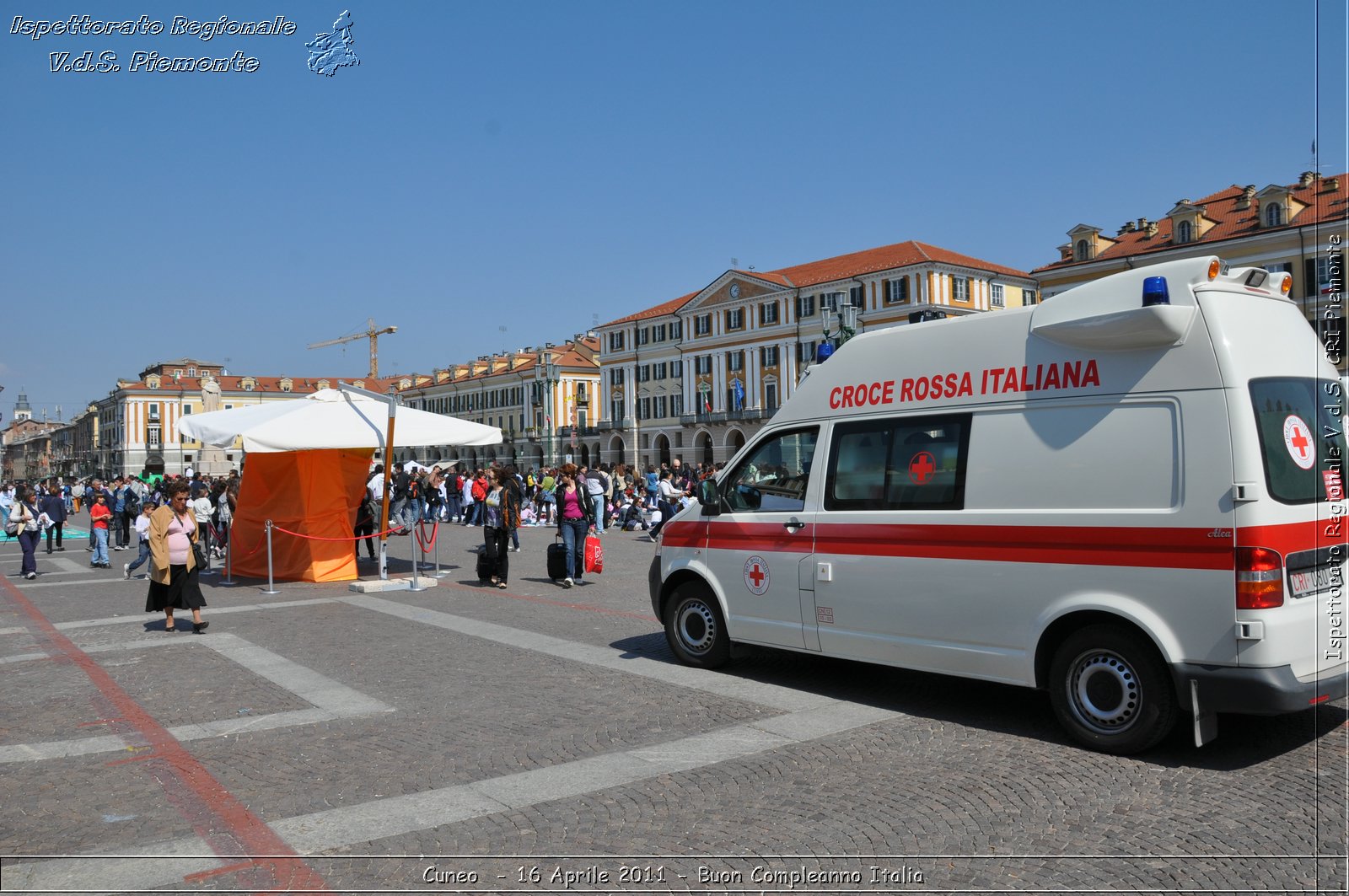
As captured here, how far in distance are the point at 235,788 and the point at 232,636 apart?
526cm

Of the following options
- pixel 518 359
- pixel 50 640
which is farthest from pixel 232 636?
pixel 518 359

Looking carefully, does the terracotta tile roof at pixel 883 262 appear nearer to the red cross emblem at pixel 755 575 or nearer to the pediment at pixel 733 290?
the pediment at pixel 733 290

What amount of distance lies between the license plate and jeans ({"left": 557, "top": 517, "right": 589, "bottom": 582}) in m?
9.56

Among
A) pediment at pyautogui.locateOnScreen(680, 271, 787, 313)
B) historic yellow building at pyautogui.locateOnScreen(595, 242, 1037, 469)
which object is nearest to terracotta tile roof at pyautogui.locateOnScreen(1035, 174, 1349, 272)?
historic yellow building at pyautogui.locateOnScreen(595, 242, 1037, 469)

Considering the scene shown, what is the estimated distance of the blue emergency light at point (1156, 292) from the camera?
5234mm

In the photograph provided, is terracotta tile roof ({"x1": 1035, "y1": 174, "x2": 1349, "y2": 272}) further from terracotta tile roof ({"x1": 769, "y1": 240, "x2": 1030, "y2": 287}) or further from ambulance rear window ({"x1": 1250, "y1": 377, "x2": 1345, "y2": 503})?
ambulance rear window ({"x1": 1250, "y1": 377, "x2": 1345, "y2": 503})

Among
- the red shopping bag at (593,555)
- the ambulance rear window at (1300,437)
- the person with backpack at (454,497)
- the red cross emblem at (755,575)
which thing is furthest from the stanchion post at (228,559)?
the person with backpack at (454,497)

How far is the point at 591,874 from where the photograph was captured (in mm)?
3928

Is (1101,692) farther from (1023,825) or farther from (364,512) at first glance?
(364,512)

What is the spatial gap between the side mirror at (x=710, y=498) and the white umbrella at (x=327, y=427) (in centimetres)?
665

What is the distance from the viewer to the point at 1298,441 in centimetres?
525

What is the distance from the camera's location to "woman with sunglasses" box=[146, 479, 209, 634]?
32.8 ft

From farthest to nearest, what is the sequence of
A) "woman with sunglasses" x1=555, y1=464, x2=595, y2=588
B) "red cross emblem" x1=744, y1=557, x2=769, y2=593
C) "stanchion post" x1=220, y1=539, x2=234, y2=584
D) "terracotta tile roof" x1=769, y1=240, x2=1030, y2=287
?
"terracotta tile roof" x1=769, y1=240, x2=1030, y2=287 < "stanchion post" x1=220, y1=539, x2=234, y2=584 < "woman with sunglasses" x1=555, y1=464, x2=595, y2=588 < "red cross emblem" x1=744, y1=557, x2=769, y2=593

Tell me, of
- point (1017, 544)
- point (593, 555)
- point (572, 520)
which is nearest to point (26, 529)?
point (572, 520)
